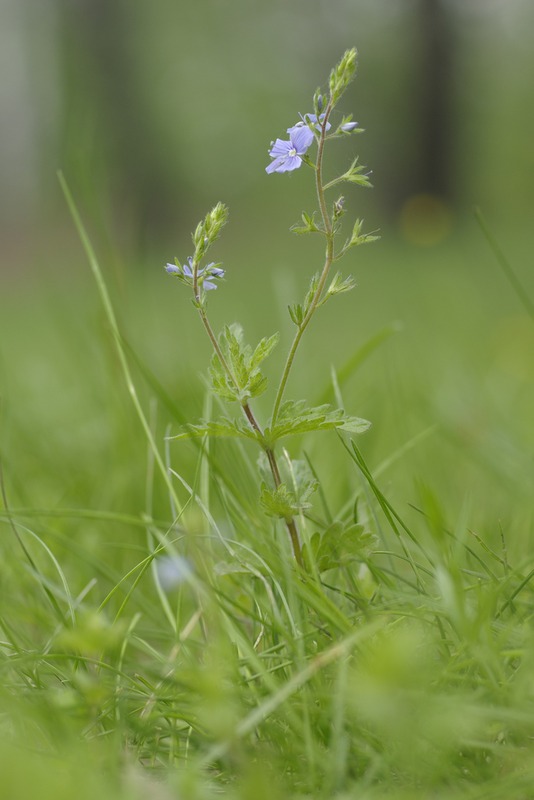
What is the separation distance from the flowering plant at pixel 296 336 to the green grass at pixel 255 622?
5 cm

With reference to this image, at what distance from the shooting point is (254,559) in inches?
38.3

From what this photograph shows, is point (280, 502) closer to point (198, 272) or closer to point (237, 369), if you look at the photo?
point (237, 369)

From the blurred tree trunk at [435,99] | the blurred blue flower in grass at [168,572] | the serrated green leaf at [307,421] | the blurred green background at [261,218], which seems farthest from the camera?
the blurred tree trunk at [435,99]

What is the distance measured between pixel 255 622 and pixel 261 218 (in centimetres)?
1447

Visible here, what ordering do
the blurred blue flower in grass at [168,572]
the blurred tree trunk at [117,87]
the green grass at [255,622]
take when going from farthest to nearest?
the blurred tree trunk at [117,87]
the blurred blue flower in grass at [168,572]
the green grass at [255,622]

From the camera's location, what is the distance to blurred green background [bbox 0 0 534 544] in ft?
5.85

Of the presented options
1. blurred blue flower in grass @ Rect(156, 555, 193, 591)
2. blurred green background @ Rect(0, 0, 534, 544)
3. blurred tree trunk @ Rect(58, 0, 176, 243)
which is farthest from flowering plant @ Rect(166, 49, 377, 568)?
blurred tree trunk @ Rect(58, 0, 176, 243)

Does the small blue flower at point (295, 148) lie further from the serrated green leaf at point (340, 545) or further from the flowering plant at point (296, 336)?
the serrated green leaf at point (340, 545)

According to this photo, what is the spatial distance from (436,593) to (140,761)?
0.37 meters

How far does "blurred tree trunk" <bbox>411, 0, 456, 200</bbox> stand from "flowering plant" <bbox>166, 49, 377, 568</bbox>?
10081 millimetres

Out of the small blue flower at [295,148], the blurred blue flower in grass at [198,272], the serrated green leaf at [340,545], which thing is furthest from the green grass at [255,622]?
the small blue flower at [295,148]

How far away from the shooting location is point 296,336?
918mm

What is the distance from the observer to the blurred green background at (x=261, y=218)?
1.78 m

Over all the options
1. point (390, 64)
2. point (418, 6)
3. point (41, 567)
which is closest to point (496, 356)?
point (41, 567)
